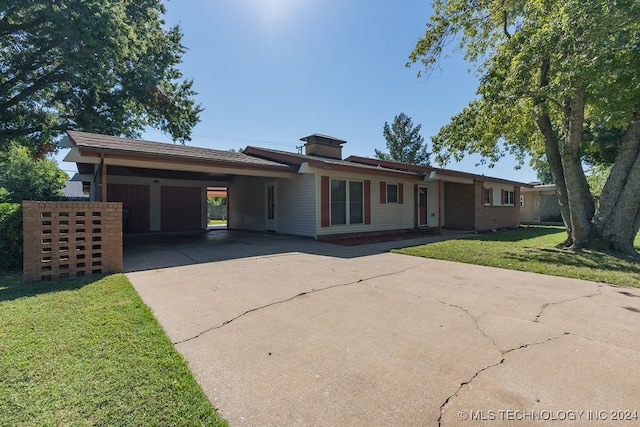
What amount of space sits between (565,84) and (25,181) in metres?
26.4

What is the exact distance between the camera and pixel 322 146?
16766 mm

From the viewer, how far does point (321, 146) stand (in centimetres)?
1673

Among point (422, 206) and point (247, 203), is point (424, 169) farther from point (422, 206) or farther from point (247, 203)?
point (247, 203)

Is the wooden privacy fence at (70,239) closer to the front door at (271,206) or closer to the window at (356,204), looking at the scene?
the front door at (271,206)

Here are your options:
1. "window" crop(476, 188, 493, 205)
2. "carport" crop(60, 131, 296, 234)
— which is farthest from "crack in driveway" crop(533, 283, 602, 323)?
"window" crop(476, 188, 493, 205)

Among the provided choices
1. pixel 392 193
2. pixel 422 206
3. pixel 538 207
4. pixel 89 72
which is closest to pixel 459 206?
pixel 422 206

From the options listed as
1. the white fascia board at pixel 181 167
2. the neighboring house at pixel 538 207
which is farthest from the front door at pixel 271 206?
the neighboring house at pixel 538 207

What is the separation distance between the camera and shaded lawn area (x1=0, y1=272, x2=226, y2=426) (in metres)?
1.94

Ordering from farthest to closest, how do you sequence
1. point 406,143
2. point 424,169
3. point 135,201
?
point 406,143 < point 424,169 < point 135,201

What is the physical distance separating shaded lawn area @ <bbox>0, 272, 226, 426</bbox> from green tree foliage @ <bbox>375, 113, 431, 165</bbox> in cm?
3432

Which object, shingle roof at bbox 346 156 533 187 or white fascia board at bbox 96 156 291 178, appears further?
shingle roof at bbox 346 156 533 187

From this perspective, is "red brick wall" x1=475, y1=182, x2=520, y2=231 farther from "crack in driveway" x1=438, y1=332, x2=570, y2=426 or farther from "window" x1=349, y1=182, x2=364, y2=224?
"crack in driveway" x1=438, y1=332, x2=570, y2=426

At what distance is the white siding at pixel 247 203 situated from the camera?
14086 mm

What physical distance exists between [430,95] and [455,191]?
5083mm
